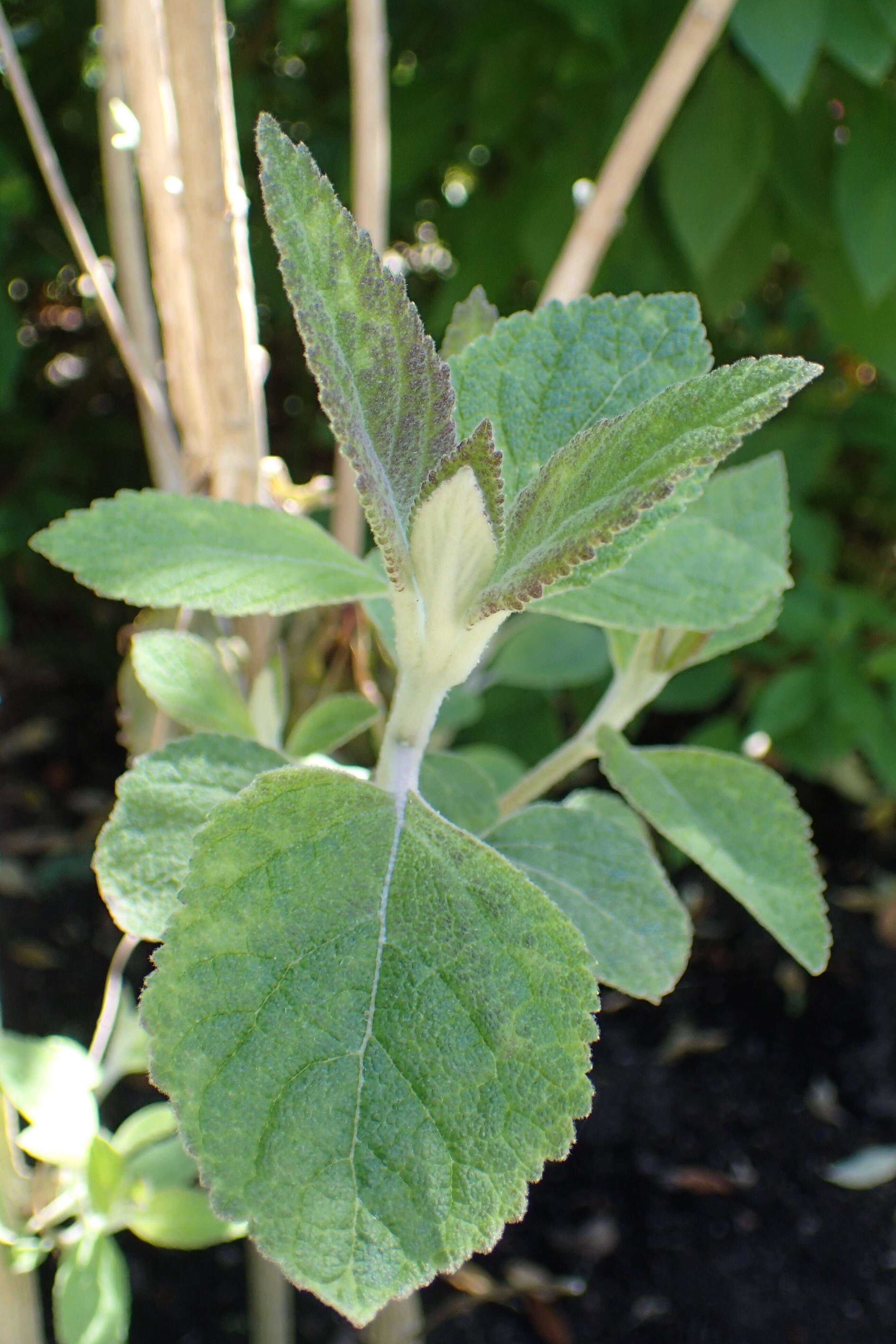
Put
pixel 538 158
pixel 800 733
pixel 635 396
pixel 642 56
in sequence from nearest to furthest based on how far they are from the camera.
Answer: pixel 635 396
pixel 642 56
pixel 538 158
pixel 800 733

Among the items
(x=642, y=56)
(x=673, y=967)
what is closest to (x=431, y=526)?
(x=673, y=967)

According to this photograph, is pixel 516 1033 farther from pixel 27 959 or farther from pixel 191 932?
pixel 27 959

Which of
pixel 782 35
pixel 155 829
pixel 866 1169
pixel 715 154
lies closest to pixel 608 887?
pixel 155 829

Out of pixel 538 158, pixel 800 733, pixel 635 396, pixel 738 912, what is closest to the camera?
pixel 635 396

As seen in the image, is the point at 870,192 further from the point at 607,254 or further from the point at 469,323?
the point at 469,323

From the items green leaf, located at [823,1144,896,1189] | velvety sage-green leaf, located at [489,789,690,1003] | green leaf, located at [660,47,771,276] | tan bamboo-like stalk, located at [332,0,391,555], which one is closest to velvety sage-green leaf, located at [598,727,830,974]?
velvety sage-green leaf, located at [489,789,690,1003]

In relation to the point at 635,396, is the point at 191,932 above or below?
below

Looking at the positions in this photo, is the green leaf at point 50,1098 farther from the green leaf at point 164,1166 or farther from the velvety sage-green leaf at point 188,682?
the velvety sage-green leaf at point 188,682
